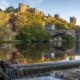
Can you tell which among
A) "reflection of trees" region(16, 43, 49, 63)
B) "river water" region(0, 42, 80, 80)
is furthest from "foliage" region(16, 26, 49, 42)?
"river water" region(0, 42, 80, 80)

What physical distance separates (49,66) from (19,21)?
152 feet

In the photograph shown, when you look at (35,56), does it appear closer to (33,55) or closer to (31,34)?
(33,55)

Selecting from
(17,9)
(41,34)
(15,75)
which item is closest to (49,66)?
(15,75)

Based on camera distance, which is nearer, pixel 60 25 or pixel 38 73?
pixel 38 73

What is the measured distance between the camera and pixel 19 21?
6209 cm

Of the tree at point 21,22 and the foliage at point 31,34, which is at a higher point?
the tree at point 21,22

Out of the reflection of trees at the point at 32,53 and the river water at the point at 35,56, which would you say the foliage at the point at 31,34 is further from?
the river water at the point at 35,56

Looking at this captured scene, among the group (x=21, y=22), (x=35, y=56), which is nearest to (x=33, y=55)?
(x=35, y=56)

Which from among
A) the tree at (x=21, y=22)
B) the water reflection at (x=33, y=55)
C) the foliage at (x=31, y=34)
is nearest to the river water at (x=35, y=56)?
the water reflection at (x=33, y=55)

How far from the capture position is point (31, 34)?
59438 mm

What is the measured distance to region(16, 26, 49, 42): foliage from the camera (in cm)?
5840

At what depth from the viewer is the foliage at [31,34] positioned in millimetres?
58397

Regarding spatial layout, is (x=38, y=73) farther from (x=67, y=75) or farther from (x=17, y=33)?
(x=17, y=33)

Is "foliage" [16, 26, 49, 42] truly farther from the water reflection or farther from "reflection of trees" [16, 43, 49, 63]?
the water reflection
